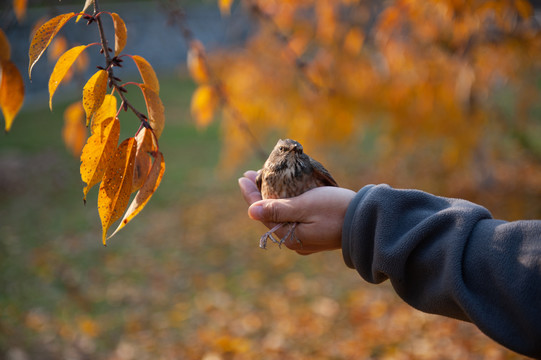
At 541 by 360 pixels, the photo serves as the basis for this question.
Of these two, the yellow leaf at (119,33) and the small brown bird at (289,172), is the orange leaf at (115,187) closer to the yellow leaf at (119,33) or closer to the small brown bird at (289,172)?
the yellow leaf at (119,33)

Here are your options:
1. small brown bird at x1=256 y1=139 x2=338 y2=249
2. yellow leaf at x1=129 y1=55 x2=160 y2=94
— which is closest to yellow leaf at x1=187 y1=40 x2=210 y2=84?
small brown bird at x1=256 y1=139 x2=338 y2=249

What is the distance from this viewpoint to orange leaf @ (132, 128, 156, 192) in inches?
57.3

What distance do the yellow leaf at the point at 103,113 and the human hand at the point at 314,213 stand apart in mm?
861

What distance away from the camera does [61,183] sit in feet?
30.8

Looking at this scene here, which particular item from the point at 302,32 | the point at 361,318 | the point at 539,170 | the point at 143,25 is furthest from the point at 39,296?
the point at 143,25

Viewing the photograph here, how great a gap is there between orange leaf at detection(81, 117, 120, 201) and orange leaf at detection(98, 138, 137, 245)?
3 centimetres

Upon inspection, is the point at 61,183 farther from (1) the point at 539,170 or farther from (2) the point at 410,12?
(1) the point at 539,170

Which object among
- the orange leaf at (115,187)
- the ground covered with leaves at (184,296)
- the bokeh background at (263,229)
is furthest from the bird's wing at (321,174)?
the ground covered with leaves at (184,296)

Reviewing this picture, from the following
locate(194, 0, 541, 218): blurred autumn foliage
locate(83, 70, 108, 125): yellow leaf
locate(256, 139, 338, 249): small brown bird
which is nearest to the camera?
locate(83, 70, 108, 125): yellow leaf

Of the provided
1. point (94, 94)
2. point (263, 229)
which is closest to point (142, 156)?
point (94, 94)

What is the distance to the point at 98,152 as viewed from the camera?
135 centimetres

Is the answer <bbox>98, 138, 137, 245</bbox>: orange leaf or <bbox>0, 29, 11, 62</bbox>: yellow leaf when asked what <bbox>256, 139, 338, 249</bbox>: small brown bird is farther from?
<bbox>0, 29, 11, 62</bbox>: yellow leaf

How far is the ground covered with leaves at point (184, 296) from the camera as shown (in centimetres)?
422

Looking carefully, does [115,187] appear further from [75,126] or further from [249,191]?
[75,126]
